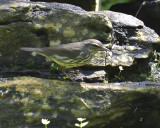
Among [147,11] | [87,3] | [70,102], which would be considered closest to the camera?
[70,102]

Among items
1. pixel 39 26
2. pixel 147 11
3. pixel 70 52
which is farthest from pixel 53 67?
pixel 147 11

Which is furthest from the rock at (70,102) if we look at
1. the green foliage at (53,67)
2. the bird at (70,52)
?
the green foliage at (53,67)

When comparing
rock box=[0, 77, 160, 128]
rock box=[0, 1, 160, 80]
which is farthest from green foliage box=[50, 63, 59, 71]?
rock box=[0, 77, 160, 128]

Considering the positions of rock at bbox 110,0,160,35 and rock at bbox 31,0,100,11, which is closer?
rock at bbox 110,0,160,35

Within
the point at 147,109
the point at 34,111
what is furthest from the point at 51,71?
the point at 147,109

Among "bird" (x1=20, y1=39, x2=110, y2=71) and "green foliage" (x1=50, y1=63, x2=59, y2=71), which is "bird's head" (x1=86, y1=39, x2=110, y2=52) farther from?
"green foliage" (x1=50, y1=63, x2=59, y2=71)

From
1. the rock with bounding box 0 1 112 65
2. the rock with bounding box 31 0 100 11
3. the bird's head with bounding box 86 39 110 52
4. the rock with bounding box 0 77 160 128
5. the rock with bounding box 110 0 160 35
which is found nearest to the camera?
the rock with bounding box 0 77 160 128

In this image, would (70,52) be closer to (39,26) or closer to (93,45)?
(93,45)
